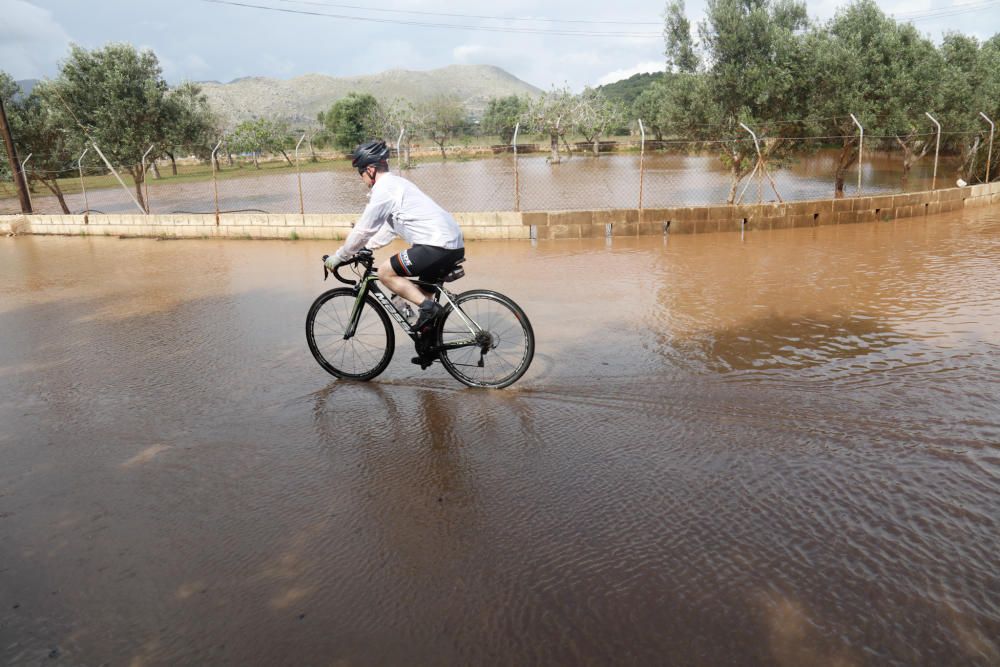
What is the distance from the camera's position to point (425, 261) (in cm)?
500

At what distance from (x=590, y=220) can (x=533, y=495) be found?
32.8ft

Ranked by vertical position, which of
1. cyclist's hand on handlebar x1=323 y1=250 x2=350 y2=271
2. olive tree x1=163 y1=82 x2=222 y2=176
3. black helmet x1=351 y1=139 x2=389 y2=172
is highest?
olive tree x1=163 y1=82 x2=222 y2=176

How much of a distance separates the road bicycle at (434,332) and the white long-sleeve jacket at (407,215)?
0.26 metres

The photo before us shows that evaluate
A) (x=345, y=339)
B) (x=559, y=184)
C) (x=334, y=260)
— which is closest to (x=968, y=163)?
(x=559, y=184)

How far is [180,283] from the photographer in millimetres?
10273

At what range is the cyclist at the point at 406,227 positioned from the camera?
4.96m

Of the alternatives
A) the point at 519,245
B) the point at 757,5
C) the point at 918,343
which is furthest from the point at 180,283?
the point at 757,5

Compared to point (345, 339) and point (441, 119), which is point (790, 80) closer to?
point (345, 339)

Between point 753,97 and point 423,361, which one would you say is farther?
point 753,97

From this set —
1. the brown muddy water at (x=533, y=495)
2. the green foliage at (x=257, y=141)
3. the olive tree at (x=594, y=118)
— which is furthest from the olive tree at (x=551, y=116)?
the brown muddy water at (x=533, y=495)

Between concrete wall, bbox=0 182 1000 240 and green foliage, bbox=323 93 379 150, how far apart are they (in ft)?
199

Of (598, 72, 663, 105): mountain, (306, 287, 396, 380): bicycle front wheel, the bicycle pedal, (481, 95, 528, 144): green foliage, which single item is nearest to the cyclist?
the bicycle pedal

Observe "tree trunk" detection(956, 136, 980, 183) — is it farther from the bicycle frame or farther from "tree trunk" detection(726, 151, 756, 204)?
the bicycle frame

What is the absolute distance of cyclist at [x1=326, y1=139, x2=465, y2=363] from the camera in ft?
16.3
